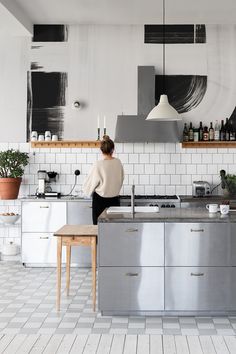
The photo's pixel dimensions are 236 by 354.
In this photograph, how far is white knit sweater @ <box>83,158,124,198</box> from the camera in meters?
5.53

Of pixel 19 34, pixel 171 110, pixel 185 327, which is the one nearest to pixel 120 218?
pixel 185 327

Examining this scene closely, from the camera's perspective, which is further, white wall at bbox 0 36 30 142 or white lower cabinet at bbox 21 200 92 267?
white wall at bbox 0 36 30 142

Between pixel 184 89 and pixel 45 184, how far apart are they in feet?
7.22

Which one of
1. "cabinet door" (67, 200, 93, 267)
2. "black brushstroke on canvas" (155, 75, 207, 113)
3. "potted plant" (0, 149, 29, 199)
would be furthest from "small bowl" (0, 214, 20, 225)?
"black brushstroke on canvas" (155, 75, 207, 113)

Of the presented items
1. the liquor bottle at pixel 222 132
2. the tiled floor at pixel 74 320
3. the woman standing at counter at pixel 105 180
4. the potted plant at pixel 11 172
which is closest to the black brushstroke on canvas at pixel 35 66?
the potted plant at pixel 11 172

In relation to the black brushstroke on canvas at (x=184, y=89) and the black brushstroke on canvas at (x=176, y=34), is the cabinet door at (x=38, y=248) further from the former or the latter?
the black brushstroke on canvas at (x=176, y=34)

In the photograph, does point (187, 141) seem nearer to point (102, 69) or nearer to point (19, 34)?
point (102, 69)

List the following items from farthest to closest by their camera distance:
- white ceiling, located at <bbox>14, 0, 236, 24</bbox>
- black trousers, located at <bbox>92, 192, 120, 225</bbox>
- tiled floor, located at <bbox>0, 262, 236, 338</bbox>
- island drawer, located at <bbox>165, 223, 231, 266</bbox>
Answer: white ceiling, located at <bbox>14, 0, 236, 24</bbox> → black trousers, located at <bbox>92, 192, 120, 225</bbox> → island drawer, located at <bbox>165, 223, 231, 266</bbox> → tiled floor, located at <bbox>0, 262, 236, 338</bbox>

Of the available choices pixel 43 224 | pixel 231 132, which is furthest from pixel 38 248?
pixel 231 132

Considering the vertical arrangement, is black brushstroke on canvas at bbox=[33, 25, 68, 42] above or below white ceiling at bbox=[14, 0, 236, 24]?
below

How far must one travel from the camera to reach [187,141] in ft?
23.0

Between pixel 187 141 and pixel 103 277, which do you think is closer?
pixel 103 277

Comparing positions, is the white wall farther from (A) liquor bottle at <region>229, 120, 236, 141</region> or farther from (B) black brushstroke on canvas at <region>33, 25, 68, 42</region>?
(A) liquor bottle at <region>229, 120, 236, 141</region>

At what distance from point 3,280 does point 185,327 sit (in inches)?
97.7
